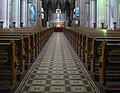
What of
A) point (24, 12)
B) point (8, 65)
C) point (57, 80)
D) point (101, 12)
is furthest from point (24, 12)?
point (8, 65)

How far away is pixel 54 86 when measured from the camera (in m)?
4.89

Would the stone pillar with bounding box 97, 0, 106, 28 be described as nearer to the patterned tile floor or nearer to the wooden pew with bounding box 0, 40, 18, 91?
the patterned tile floor

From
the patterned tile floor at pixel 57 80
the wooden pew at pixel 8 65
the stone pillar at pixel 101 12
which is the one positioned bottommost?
the patterned tile floor at pixel 57 80

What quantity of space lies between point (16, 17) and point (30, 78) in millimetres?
19338

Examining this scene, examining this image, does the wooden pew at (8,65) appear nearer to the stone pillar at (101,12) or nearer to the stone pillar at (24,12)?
the stone pillar at (101,12)

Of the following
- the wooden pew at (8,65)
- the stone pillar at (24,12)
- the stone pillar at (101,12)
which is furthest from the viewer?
the stone pillar at (24,12)

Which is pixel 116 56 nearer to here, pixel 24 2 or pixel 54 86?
pixel 54 86

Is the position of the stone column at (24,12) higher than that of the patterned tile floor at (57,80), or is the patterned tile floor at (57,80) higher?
the stone column at (24,12)

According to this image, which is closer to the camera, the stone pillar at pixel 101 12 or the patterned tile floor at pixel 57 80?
the patterned tile floor at pixel 57 80

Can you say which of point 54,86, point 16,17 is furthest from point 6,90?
point 16,17

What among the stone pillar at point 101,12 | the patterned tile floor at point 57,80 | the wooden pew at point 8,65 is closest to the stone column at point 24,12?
the stone pillar at point 101,12

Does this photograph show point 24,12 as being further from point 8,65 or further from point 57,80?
point 8,65

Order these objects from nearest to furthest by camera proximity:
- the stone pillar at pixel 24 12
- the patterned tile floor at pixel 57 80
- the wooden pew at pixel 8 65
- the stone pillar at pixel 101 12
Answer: the wooden pew at pixel 8 65, the patterned tile floor at pixel 57 80, the stone pillar at pixel 101 12, the stone pillar at pixel 24 12

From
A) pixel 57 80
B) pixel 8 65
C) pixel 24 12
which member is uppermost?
pixel 24 12
